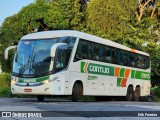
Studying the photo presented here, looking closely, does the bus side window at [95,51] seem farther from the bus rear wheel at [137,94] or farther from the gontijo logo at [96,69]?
the bus rear wheel at [137,94]

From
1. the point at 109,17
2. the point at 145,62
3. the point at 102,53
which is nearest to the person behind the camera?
the point at 102,53

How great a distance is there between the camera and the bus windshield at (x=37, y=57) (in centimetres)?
1895

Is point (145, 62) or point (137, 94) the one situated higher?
point (145, 62)

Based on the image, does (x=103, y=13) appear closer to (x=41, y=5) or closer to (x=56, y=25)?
(x=56, y=25)

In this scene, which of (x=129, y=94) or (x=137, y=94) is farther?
(x=137, y=94)

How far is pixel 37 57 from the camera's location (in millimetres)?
19125

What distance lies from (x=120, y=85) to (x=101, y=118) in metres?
14.4

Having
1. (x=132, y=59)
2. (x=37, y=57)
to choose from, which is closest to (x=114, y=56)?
(x=132, y=59)

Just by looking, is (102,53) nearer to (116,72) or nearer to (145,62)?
(116,72)

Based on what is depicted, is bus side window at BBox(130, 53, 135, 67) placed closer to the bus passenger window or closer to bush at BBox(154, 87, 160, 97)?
the bus passenger window

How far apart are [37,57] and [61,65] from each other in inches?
43.9

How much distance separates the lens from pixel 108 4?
39.8 meters

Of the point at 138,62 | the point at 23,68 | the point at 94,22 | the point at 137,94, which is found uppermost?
the point at 94,22

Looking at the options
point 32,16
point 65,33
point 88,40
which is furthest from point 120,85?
point 32,16
